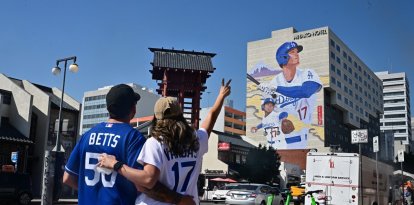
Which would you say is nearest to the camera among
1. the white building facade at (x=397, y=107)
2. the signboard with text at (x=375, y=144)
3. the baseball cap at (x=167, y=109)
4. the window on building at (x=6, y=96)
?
the baseball cap at (x=167, y=109)

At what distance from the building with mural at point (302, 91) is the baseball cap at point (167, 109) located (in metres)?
104

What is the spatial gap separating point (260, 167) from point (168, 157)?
203 feet

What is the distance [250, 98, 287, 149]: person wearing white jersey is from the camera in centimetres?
11306

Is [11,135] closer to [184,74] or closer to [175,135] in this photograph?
[184,74]

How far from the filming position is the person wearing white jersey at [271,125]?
11306cm

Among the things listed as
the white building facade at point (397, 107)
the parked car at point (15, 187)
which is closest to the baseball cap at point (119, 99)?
the parked car at point (15, 187)

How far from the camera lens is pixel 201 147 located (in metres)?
3.72

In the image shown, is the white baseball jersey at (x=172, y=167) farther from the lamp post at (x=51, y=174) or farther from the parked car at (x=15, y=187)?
the parked car at (x=15, y=187)

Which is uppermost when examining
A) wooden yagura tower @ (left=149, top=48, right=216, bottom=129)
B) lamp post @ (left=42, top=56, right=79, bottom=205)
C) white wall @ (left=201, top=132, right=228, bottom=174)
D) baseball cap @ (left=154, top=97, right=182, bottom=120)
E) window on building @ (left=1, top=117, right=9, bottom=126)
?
wooden yagura tower @ (left=149, top=48, right=216, bottom=129)

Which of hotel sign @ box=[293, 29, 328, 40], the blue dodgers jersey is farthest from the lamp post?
hotel sign @ box=[293, 29, 328, 40]

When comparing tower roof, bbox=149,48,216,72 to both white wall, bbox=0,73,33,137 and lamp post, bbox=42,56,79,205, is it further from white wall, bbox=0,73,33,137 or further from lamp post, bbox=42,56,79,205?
lamp post, bbox=42,56,79,205

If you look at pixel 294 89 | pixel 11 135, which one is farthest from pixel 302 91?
pixel 11 135

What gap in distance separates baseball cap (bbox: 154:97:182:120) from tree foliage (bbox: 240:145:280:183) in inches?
2369

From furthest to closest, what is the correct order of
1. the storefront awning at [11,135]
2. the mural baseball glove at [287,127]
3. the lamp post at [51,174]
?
the mural baseball glove at [287,127]
the storefront awning at [11,135]
the lamp post at [51,174]
